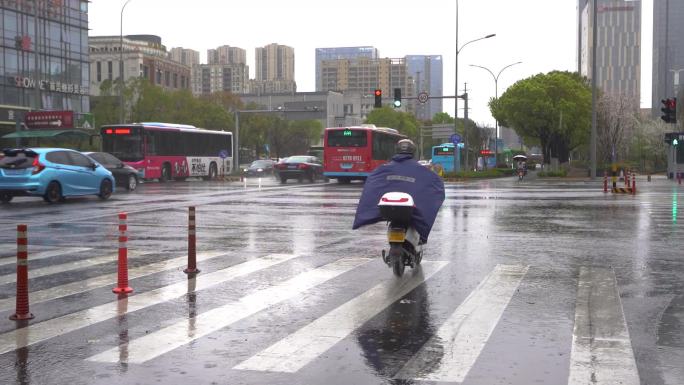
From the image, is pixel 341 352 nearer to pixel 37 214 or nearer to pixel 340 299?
pixel 340 299

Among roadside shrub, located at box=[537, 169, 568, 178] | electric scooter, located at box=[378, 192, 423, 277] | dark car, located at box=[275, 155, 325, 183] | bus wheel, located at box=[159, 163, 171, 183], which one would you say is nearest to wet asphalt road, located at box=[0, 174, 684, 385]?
electric scooter, located at box=[378, 192, 423, 277]

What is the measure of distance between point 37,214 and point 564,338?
15.0 m

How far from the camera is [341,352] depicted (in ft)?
18.4

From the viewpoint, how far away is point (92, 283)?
339 inches

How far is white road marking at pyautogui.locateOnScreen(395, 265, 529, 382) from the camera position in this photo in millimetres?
5102

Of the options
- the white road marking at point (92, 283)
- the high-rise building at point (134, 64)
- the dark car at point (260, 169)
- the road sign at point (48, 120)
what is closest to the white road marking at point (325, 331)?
the white road marking at point (92, 283)

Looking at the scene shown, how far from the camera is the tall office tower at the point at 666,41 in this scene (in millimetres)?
155250

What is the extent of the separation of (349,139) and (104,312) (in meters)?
30.9

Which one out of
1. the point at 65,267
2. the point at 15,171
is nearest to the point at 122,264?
the point at 65,267

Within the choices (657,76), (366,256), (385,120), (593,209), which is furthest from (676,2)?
(366,256)

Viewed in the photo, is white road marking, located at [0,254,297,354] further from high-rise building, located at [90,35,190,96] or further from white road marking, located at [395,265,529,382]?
high-rise building, located at [90,35,190,96]

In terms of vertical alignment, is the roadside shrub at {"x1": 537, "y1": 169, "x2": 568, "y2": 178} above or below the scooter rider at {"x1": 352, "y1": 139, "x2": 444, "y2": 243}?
below

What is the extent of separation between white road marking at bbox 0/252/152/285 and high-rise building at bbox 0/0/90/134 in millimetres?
48130

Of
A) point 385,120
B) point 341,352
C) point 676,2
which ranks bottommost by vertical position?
point 341,352
